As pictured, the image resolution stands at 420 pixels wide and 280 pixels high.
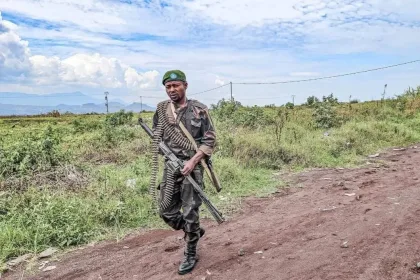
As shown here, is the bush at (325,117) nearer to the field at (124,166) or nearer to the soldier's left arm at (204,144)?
the field at (124,166)

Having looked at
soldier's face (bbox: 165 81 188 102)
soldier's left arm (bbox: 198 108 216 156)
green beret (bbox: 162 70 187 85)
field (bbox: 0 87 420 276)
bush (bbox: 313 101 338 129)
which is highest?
green beret (bbox: 162 70 187 85)

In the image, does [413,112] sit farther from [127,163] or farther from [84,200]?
[84,200]

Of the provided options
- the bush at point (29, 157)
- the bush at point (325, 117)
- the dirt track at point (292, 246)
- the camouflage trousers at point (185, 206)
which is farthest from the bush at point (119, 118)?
the camouflage trousers at point (185, 206)

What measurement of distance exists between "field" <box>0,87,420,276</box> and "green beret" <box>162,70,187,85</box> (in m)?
2.47

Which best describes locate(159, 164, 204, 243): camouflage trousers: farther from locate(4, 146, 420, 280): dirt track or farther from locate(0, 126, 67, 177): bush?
locate(0, 126, 67, 177): bush

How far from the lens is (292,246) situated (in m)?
4.43

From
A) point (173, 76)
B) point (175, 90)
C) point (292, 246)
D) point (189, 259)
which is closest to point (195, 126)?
point (175, 90)

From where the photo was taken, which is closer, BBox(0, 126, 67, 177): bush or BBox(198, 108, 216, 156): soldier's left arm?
BBox(198, 108, 216, 156): soldier's left arm

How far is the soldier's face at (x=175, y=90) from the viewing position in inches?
149

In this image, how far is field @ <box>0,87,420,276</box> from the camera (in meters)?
5.28

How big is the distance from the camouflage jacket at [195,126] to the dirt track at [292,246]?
1.19 m

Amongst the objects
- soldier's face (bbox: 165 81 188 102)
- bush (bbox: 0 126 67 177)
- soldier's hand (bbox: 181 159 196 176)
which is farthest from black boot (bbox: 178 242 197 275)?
bush (bbox: 0 126 67 177)

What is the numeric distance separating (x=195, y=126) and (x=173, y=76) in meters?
0.51

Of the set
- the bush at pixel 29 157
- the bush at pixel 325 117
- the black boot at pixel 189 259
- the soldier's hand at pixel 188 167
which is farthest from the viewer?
the bush at pixel 325 117
